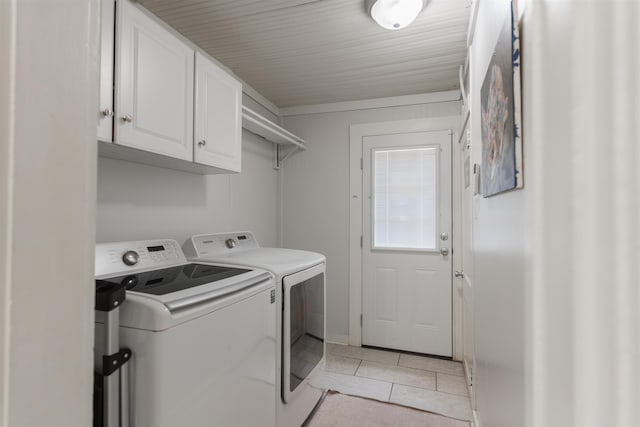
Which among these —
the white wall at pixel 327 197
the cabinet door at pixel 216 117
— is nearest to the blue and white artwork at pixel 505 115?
the cabinet door at pixel 216 117

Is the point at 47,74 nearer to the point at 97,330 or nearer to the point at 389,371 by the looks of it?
the point at 97,330

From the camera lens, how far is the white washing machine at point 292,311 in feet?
5.16

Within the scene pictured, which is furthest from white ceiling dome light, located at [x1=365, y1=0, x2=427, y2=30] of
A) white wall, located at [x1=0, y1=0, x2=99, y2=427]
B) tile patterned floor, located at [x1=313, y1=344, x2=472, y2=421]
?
tile patterned floor, located at [x1=313, y1=344, x2=472, y2=421]

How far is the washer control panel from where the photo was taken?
4.34ft

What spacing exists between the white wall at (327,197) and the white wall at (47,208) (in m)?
2.73

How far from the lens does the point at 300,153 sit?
10.6 ft

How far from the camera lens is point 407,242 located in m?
2.90

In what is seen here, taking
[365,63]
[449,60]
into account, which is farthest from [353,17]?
[449,60]

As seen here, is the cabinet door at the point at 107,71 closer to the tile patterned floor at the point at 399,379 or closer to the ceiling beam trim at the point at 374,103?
the tile patterned floor at the point at 399,379

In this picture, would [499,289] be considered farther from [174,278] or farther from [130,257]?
[130,257]

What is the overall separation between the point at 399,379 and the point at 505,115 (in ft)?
7.39

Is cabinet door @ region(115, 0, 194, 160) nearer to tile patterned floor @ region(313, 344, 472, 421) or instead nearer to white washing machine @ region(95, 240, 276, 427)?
white washing machine @ region(95, 240, 276, 427)

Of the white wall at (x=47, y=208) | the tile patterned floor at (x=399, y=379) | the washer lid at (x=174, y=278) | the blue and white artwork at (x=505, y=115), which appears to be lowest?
the tile patterned floor at (x=399, y=379)

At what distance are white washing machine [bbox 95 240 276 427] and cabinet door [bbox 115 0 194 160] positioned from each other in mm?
526
